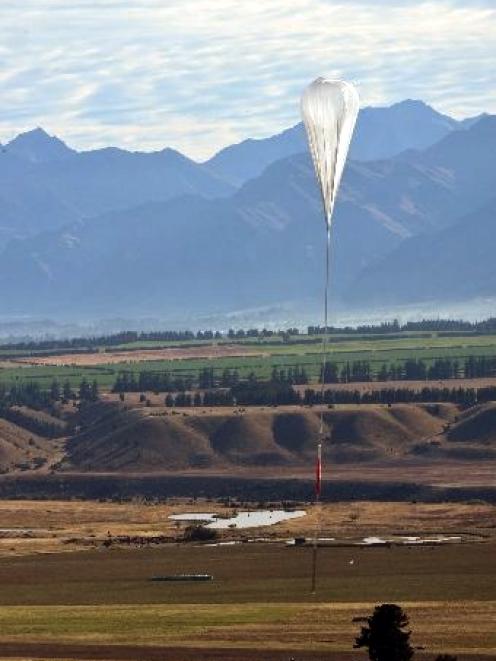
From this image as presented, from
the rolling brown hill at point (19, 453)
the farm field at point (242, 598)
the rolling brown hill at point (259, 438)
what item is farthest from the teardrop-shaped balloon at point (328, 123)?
the rolling brown hill at point (19, 453)

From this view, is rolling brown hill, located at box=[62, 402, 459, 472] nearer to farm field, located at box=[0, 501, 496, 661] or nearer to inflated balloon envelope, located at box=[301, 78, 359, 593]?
farm field, located at box=[0, 501, 496, 661]

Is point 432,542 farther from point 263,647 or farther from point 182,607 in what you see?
point 263,647

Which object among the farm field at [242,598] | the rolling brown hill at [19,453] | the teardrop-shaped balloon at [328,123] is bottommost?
the farm field at [242,598]

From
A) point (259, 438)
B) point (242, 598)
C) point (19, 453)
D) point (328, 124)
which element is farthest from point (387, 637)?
point (19, 453)

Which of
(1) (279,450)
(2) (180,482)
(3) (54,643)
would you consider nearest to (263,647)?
(3) (54,643)

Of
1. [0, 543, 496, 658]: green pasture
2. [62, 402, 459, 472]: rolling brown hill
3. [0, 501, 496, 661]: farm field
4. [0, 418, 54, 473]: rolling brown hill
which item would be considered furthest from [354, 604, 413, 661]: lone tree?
[0, 418, 54, 473]: rolling brown hill

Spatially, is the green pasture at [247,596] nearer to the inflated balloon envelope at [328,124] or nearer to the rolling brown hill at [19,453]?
the inflated balloon envelope at [328,124]

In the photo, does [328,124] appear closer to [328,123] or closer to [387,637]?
[328,123]
